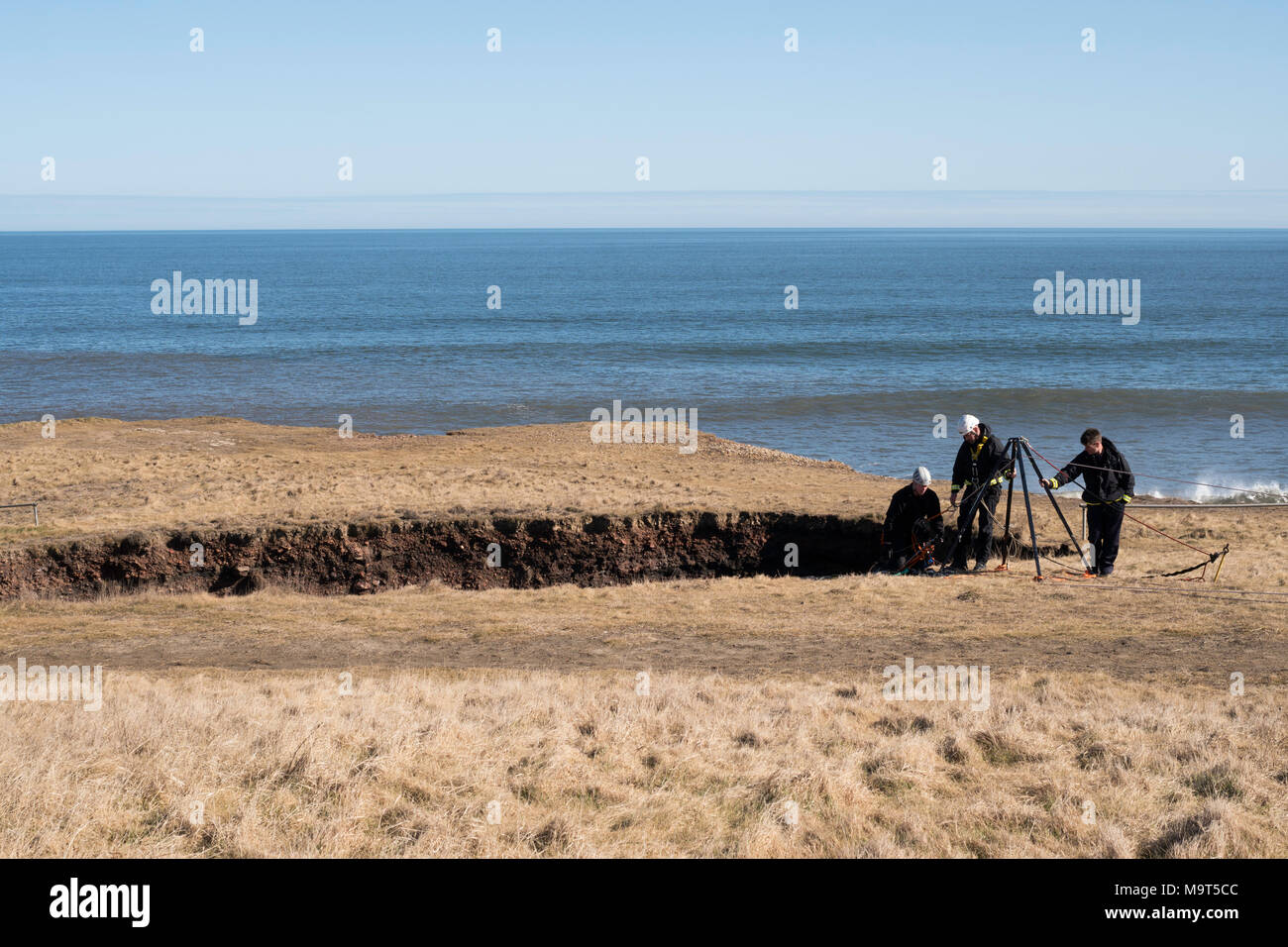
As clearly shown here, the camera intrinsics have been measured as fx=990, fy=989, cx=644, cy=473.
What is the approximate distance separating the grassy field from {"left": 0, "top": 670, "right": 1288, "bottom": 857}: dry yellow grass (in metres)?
0.03

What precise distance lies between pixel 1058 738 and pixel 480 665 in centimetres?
649

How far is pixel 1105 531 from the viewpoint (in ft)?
47.2

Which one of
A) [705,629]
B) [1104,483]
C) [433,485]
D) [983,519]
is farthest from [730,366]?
[705,629]

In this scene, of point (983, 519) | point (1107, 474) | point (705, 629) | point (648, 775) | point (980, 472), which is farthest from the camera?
point (983, 519)

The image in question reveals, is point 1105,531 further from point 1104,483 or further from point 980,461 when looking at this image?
point 980,461

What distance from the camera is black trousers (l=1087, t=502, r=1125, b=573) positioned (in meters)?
14.2

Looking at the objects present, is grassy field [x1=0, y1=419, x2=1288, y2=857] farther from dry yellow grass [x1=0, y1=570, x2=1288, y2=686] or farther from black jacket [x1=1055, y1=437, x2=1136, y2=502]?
black jacket [x1=1055, y1=437, x2=1136, y2=502]

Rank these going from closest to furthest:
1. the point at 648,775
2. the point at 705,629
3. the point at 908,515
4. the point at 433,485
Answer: the point at 648,775 < the point at 705,629 < the point at 908,515 < the point at 433,485

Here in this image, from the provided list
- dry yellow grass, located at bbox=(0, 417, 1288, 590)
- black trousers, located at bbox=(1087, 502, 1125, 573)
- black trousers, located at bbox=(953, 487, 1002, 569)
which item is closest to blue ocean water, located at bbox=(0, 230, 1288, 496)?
dry yellow grass, located at bbox=(0, 417, 1288, 590)

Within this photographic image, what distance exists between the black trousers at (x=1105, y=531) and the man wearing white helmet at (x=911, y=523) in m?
2.19

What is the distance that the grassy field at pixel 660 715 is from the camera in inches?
253

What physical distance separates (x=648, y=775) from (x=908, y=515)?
8.72 metres
